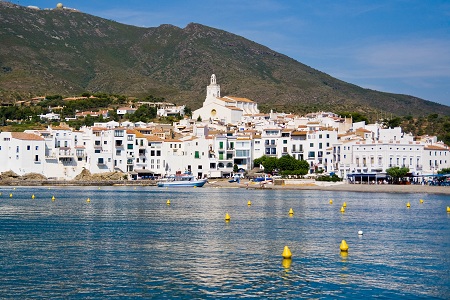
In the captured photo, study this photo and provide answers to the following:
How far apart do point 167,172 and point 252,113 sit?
3937 centimetres

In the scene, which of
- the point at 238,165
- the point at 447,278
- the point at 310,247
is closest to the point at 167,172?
the point at 238,165

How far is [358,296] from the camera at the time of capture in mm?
22094

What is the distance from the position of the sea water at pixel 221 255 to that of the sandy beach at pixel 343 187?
112 feet

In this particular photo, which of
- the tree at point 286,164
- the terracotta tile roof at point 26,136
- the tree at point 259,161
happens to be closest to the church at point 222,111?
the tree at point 259,161

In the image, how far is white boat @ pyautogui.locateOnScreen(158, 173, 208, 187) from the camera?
105000 millimetres

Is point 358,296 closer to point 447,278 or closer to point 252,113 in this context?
point 447,278

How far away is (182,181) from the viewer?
348ft

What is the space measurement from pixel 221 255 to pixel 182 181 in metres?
76.7

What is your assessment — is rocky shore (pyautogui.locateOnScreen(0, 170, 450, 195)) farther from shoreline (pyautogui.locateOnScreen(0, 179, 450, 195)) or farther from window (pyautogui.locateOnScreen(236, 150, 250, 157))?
window (pyautogui.locateOnScreen(236, 150, 250, 157))

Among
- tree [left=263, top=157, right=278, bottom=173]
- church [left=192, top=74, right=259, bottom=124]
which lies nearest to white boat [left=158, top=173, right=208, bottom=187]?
tree [left=263, top=157, right=278, bottom=173]

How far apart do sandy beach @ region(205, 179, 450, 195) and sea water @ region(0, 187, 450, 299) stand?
112 feet

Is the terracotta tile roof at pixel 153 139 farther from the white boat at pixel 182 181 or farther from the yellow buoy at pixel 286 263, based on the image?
the yellow buoy at pixel 286 263

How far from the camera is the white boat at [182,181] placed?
105m

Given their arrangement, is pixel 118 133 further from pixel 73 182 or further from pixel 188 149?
pixel 188 149
